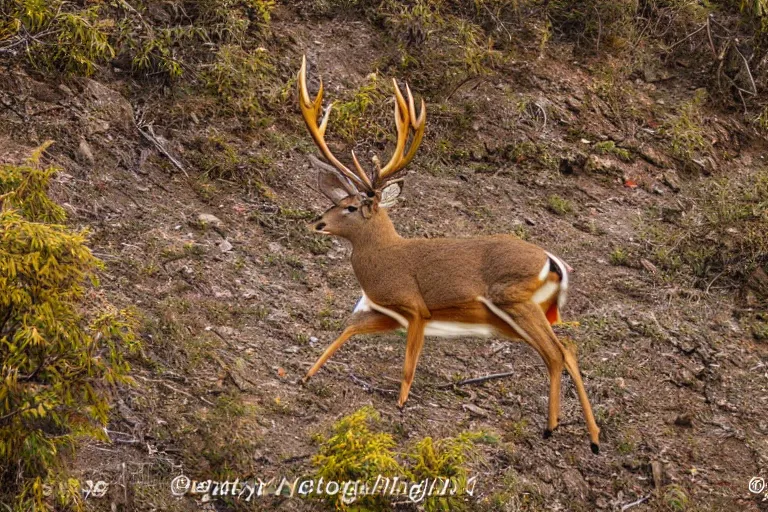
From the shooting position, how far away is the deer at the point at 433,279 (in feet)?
21.8

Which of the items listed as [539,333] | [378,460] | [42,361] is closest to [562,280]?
[539,333]

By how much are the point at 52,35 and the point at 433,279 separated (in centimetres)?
456

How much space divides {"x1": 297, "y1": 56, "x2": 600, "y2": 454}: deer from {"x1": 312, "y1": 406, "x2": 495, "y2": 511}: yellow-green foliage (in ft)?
2.05

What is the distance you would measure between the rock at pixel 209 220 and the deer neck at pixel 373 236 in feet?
7.16

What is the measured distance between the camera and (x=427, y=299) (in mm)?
6824

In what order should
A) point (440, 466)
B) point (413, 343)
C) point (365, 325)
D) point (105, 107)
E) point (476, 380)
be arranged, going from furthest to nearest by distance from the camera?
point (105, 107) → point (476, 380) → point (365, 325) → point (413, 343) → point (440, 466)

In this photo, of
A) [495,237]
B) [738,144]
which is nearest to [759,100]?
[738,144]

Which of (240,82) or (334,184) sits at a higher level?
(334,184)

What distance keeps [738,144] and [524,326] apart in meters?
6.00

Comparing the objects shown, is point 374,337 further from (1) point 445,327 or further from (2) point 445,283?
(2) point 445,283

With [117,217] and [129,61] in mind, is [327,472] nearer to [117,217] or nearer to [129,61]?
[117,217]

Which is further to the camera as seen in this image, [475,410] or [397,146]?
[475,410]

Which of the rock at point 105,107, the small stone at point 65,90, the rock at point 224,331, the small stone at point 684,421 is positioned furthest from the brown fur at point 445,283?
the small stone at point 65,90

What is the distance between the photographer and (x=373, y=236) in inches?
279
